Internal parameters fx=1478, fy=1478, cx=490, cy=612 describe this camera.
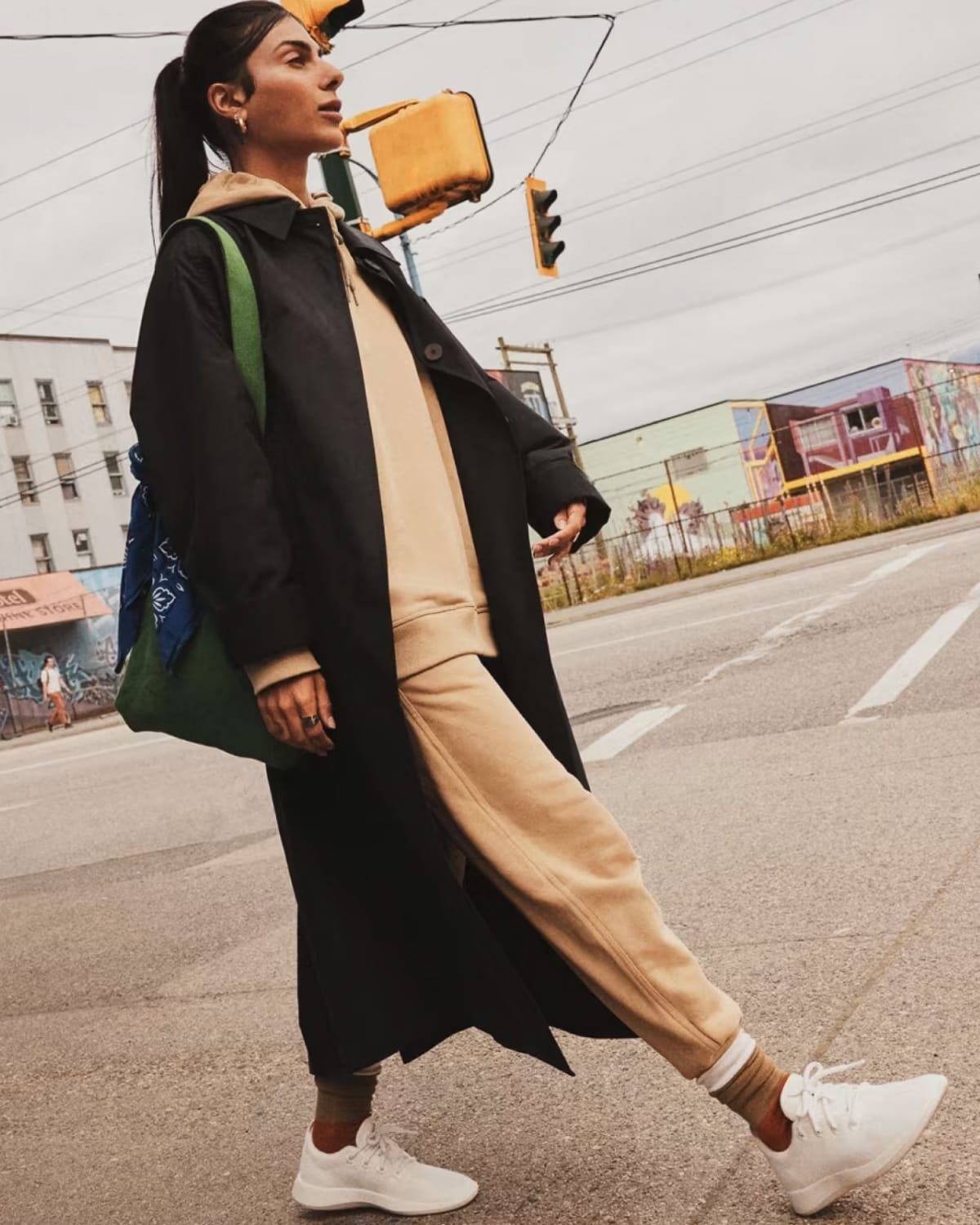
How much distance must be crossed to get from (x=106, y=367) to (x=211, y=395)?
60196mm

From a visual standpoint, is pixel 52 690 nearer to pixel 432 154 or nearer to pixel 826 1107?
pixel 432 154

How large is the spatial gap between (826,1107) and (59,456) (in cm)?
5822

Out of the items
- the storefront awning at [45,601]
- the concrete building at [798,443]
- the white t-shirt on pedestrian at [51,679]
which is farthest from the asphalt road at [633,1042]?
the concrete building at [798,443]

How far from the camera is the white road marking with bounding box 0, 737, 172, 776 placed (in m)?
14.4

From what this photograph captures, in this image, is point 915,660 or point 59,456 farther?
point 59,456

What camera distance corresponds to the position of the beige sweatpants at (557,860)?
224cm

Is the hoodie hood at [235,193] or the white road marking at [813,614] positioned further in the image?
the white road marking at [813,614]

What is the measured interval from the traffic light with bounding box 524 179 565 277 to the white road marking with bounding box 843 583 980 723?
23.7ft

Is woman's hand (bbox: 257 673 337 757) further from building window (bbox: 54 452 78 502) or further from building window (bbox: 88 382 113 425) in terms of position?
building window (bbox: 88 382 113 425)

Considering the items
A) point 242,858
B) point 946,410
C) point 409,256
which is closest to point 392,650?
point 242,858

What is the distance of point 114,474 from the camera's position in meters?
59.1

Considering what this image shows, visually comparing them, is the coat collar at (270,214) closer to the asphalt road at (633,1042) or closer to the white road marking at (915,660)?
the asphalt road at (633,1042)

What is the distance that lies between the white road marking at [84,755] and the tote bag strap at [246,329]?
11630mm

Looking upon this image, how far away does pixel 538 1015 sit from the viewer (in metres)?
2.27
